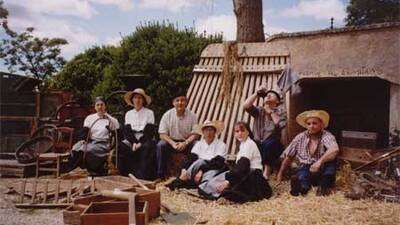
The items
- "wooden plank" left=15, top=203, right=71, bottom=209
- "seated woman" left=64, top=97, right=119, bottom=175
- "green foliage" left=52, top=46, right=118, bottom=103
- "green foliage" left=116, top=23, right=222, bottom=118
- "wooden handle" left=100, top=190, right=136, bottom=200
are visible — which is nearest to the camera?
"wooden handle" left=100, top=190, right=136, bottom=200

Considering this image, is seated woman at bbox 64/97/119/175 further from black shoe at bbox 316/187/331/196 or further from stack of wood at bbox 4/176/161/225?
black shoe at bbox 316/187/331/196

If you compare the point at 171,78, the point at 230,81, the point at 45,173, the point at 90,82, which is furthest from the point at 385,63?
the point at 90,82

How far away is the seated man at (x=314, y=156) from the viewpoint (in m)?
5.89

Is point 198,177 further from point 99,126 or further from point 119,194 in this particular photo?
point 99,126

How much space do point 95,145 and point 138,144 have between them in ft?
2.05

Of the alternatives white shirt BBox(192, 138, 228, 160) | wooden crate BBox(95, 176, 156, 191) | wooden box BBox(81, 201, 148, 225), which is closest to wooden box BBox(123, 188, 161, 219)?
wooden box BBox(81, 201, 148, 225)

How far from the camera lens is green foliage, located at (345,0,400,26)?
13070 mm

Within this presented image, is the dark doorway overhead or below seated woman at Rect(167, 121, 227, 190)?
overhead

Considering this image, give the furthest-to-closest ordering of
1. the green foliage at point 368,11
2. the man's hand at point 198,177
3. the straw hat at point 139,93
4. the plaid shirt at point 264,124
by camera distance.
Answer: the green foliage at point 368,11 < the straw hat at point 139,93 < the plaid shirt at point 264,124 < the man's hand at point 198,177

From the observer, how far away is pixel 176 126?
7.22 m

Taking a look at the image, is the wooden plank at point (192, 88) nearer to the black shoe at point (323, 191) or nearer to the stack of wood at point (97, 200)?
the stack of wood at point (97, 200)

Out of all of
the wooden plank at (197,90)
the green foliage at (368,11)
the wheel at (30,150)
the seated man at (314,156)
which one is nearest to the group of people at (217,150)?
the seated man at (314,156)

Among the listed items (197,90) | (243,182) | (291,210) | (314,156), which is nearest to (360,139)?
(314,156)

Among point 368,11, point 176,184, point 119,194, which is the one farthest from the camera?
point 368,11
